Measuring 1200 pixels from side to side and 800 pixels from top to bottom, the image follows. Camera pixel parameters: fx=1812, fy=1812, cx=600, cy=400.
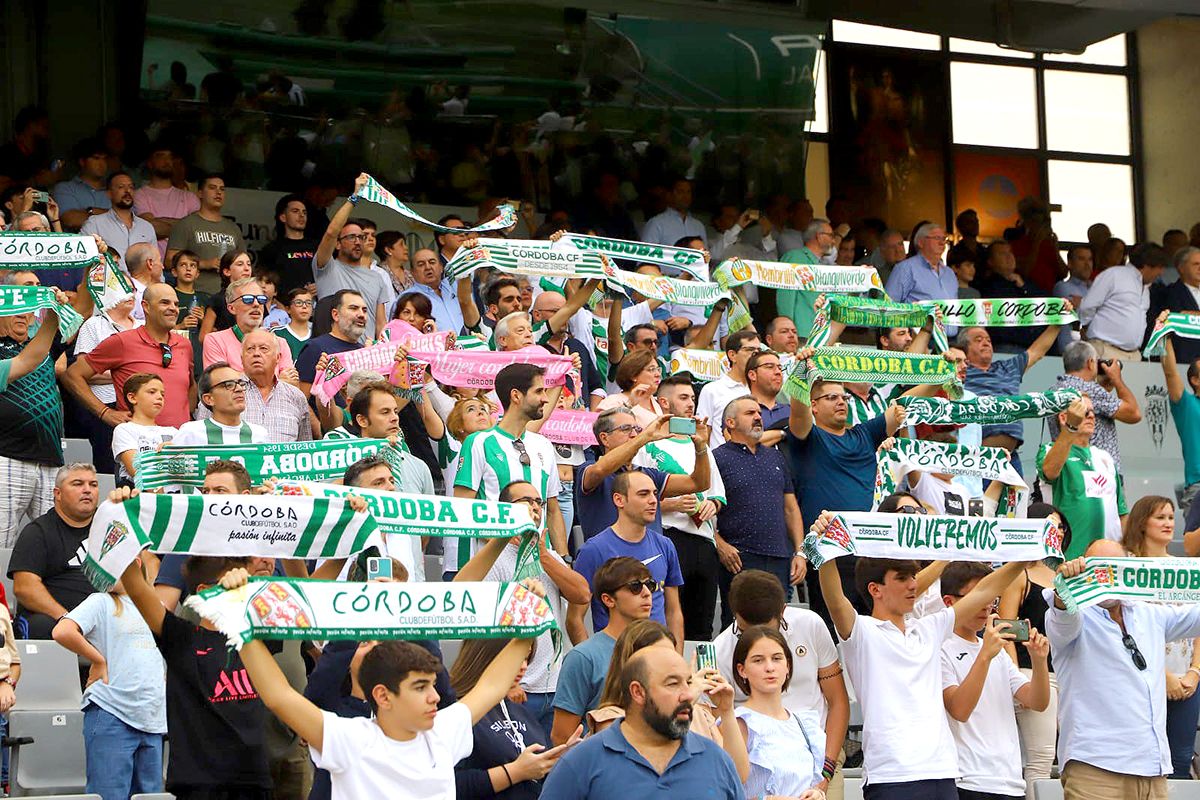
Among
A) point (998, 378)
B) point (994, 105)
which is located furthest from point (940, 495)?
point (994, 105)

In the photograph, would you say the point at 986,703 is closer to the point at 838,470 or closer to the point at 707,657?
the point at 707,657

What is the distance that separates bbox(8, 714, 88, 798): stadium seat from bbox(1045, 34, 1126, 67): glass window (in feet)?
54.1

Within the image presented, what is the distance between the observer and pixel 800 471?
32.7ft

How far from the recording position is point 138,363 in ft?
33.7

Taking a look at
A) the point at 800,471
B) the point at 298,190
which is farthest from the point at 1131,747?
the point at 298,190

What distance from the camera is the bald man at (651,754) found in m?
5.37

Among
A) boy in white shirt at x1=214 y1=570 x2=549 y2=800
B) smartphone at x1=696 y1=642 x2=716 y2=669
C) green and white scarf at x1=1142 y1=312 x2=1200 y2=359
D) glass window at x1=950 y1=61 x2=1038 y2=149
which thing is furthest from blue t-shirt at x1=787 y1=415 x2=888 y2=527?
glass window at x1=950 y1=61 x2=1038 y2=149

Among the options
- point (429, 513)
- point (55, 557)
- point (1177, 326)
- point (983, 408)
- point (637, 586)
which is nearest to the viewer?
point (429, 513)

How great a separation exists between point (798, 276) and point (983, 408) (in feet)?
9.95

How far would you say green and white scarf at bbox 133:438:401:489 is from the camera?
23.2ft

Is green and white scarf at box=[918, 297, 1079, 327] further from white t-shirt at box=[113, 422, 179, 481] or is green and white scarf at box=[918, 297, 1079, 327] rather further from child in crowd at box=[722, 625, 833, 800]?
child in crowd at box=[722, 625, 833, 800]

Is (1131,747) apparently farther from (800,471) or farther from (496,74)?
(496,74)

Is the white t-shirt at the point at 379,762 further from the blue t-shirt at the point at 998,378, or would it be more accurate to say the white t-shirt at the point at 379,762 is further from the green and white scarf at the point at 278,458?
the blue t-shirt at the point at 998,378

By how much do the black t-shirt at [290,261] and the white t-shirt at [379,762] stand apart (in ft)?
24.5
